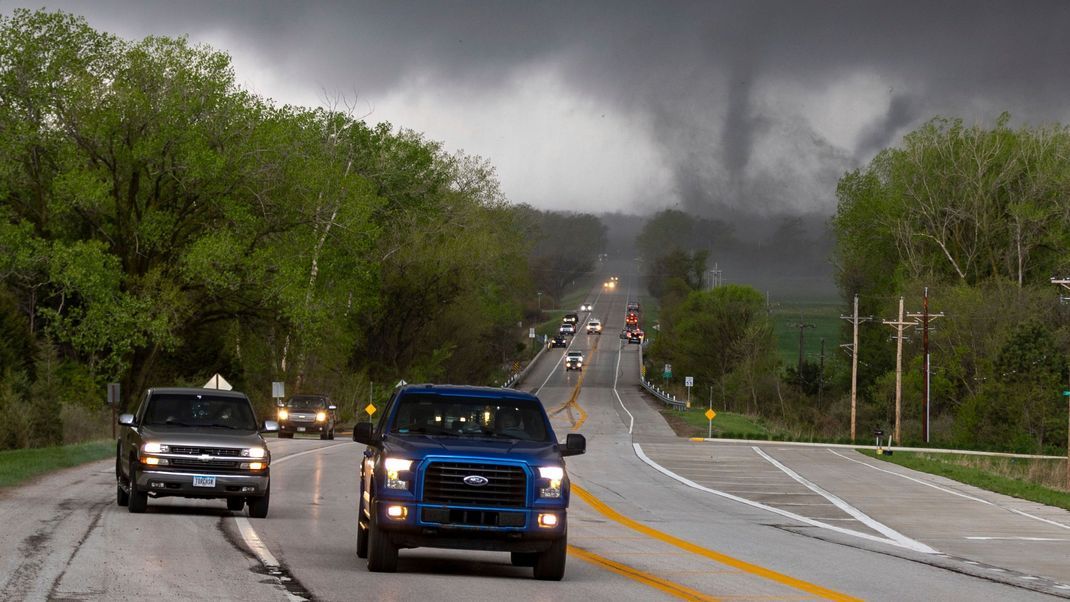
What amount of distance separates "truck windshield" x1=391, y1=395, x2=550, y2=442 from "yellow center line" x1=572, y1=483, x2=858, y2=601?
9.69 ft

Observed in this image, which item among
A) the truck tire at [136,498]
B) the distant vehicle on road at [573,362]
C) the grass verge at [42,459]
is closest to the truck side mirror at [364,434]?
the truck tire at [136,498]

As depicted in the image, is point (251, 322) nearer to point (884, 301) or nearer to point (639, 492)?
point (639, 492)

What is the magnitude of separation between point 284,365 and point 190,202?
20.6 meters

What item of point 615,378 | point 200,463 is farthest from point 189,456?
point 615,378

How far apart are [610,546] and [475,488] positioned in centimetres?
552

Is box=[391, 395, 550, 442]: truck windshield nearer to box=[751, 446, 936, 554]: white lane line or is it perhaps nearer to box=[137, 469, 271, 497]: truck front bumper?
box=[137, 469, 271, 497]: truck front bumper

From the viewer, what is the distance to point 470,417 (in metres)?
14.7

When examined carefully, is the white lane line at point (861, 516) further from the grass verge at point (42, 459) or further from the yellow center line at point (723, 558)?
the grass verge at point (42, 459)

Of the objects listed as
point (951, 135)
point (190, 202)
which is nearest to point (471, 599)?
point (190, 202)

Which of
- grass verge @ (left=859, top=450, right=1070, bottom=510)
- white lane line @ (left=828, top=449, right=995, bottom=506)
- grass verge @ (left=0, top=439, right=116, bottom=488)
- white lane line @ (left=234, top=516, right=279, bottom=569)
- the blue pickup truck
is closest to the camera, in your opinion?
the blue pickup truck

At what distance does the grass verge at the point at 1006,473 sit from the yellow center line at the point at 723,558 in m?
11.8

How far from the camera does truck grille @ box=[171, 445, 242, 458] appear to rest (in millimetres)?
19719

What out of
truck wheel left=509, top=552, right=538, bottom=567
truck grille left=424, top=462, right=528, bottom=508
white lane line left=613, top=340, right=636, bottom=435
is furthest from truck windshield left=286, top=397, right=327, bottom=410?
truck grille left=424, top=462, right=528, bottom=508

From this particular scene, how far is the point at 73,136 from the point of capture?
5053cm
